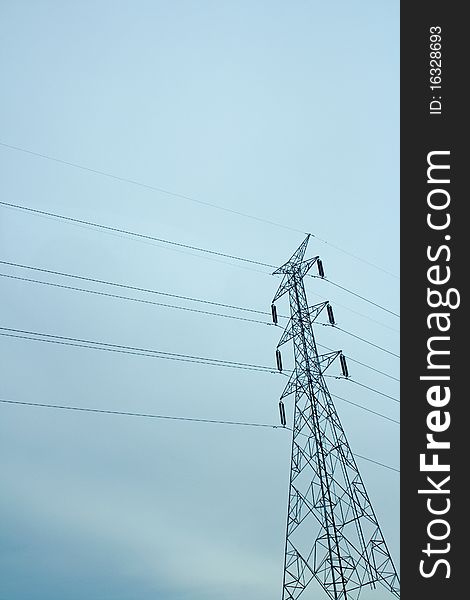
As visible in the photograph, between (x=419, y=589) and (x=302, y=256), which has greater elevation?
(x=302, y=256)

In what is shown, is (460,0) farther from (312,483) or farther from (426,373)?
(312,483)

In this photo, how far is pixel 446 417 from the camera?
13.2 meters

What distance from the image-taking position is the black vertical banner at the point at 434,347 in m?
13.1

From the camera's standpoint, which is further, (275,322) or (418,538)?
(275,322)

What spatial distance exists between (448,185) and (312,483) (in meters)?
14.7

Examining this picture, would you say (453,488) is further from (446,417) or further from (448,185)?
(448,185)

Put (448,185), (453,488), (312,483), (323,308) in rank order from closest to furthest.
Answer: (453,488) → (448,185) → (312,483) → (323,308)

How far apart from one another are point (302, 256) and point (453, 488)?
58.5 ft

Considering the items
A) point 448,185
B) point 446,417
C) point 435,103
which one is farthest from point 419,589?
point 435,103

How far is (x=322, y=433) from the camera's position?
2705 centimetres

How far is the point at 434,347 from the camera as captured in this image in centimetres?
1335

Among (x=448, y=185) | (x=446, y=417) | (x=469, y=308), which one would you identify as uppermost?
(x=448, y=185)

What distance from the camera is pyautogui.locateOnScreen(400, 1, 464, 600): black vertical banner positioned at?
1310cm

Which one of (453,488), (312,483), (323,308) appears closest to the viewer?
(453,488)
